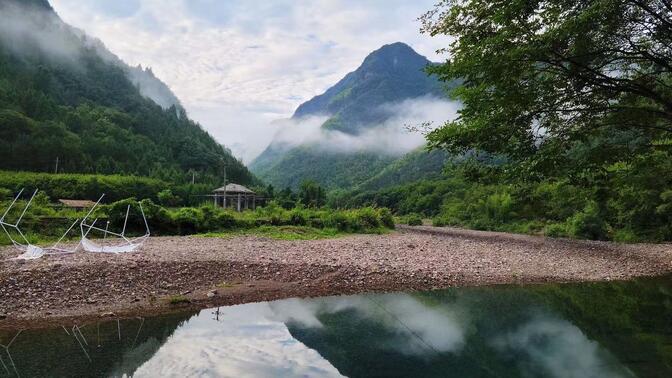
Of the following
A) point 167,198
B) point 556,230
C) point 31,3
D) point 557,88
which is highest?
point 31,3

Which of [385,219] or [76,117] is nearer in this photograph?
[385,219]

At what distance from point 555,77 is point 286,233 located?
2133 centimetres

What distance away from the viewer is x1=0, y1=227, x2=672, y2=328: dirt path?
930cm

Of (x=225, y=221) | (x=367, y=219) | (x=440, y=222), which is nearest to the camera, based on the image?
(x=225, y=221)

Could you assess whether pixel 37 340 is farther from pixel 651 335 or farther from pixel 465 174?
pixel 651 335

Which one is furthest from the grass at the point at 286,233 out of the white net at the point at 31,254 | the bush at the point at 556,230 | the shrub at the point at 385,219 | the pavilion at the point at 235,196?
the pavilion at the point at 235,196

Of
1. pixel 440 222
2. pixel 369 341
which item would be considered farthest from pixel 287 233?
pixel 440 222

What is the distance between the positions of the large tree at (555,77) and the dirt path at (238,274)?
5.98m

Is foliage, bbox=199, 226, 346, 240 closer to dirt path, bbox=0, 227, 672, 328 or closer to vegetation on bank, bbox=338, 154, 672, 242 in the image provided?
dirt path, bbox=0, 227, 672, 328

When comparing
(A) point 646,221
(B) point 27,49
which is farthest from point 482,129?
(B) point 27,49

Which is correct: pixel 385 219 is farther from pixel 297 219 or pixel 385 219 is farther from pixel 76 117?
pixel 76 117

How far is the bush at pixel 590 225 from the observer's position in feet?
107

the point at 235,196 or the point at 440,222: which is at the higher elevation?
the point at 235,196

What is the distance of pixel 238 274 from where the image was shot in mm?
12477
